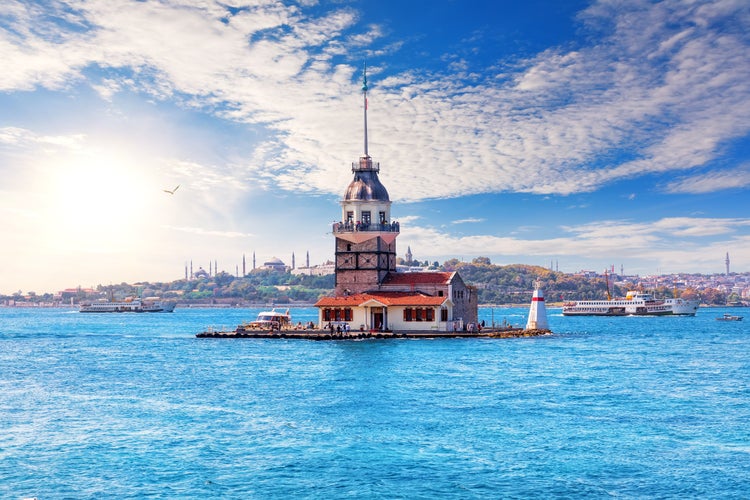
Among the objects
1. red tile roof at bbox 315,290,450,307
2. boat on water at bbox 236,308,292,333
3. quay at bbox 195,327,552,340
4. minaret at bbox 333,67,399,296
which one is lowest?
quay at bbox 195,327,552,340

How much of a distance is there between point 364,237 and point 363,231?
669 millimetres

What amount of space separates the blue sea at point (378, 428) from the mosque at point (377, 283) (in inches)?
729

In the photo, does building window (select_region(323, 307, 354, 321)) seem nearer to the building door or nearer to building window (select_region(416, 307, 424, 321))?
the building door

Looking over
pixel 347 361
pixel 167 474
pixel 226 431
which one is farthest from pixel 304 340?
pixel 167 474

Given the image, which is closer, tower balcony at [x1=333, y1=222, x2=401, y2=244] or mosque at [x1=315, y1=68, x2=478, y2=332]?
mosque at [x1=315, y1=68, x2=478, y2=332]

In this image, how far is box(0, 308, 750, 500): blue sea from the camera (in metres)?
24.6

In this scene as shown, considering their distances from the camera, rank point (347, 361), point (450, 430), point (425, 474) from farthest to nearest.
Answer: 1. point (347, 361)
2. point (450, 430)
3. point (425, 474)

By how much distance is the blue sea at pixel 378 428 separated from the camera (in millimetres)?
24609

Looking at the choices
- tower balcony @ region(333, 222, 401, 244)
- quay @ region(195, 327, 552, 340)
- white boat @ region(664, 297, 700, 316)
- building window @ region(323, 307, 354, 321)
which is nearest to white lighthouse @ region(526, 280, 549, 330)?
quay @ region(195, 327, 552, 340)

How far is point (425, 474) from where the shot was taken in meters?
25.6

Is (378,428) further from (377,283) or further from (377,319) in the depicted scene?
(377,283)

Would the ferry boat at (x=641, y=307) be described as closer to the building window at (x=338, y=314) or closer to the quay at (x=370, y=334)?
the quay at (x=370, y=334)

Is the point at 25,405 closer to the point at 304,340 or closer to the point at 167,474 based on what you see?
the point at 167,474

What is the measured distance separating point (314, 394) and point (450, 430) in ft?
39.5
